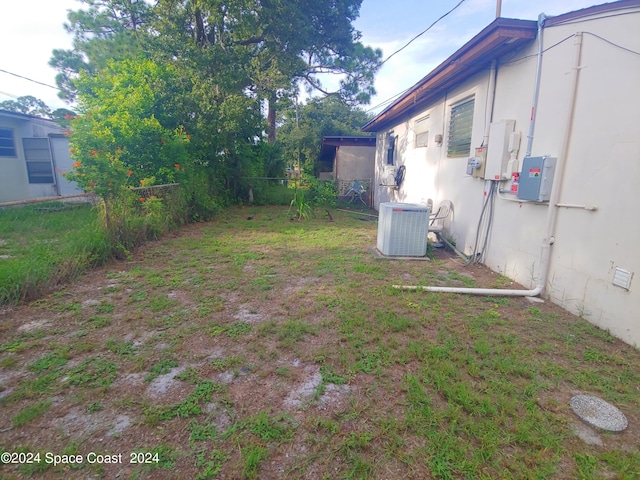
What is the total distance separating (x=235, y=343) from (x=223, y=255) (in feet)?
8.65

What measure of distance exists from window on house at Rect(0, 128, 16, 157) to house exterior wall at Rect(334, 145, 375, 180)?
11017 millimetres

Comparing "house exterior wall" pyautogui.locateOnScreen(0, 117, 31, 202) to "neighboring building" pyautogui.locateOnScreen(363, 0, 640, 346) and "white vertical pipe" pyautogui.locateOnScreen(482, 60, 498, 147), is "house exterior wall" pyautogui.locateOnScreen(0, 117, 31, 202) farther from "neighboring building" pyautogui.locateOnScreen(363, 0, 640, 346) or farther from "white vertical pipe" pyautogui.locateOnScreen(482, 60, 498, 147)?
"white vertical pipe" pyautogui.locateOnScreen(482, 60, 498, 147)

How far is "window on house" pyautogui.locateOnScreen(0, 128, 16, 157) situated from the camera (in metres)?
10.2

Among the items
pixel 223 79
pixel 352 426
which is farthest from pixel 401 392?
pixel 223 79

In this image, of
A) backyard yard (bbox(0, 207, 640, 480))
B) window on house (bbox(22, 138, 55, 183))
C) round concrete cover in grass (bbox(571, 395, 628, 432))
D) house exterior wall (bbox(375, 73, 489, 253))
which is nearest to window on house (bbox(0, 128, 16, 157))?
window on house (bbox(22, 138, 55, 183))

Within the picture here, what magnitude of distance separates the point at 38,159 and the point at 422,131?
488 inches

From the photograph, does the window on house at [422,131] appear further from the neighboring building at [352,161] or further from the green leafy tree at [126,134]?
the neighboring building at [352,161]

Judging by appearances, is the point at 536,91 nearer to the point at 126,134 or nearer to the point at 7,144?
the point at 126,134

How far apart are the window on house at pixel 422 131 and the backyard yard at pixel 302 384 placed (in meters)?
3.92

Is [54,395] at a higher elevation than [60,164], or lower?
lower

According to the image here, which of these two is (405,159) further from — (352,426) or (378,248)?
(352,426)

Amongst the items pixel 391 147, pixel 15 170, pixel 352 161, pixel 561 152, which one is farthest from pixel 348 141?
pixel 15 170

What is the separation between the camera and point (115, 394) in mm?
1872

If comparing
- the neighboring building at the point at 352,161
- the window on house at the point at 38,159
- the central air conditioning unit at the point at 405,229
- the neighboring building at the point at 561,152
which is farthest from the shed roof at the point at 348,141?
the window on house at the point at 38,159
